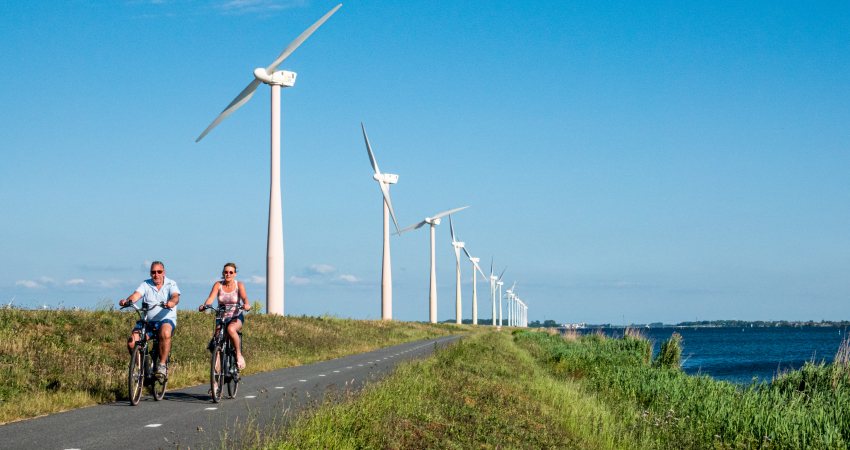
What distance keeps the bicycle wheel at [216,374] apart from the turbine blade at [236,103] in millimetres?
24512

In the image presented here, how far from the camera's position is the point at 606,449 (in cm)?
1148

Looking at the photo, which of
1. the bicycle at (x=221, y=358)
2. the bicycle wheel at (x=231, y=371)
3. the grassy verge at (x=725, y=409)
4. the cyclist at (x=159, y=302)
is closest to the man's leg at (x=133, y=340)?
the cyclist at (x=159, y=302)

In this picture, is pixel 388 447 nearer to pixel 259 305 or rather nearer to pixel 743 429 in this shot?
pixel 743 429

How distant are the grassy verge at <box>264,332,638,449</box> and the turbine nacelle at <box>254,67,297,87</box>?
24.1 m

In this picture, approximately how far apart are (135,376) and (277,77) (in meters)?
28.0

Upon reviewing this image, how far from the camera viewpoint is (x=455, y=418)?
10617 millimetres

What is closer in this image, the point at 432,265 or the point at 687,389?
the point at 687,389

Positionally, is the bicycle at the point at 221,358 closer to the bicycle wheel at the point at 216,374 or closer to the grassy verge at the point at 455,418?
the bicycle wheel at the point at 216,374

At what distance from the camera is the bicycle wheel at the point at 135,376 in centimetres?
1216

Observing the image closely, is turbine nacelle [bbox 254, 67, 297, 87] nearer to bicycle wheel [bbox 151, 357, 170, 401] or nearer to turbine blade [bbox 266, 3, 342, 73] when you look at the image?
turbine blade [bbox 266, 3, 342, 73]

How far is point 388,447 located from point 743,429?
290 inches

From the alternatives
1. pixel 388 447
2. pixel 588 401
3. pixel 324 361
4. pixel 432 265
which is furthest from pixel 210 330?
pixel 432 265

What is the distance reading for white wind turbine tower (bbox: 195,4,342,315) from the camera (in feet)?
119

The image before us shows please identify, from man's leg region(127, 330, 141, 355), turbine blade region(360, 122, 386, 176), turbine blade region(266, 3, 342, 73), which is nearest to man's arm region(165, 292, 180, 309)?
man's leg region(127, 330, 141, 355)
